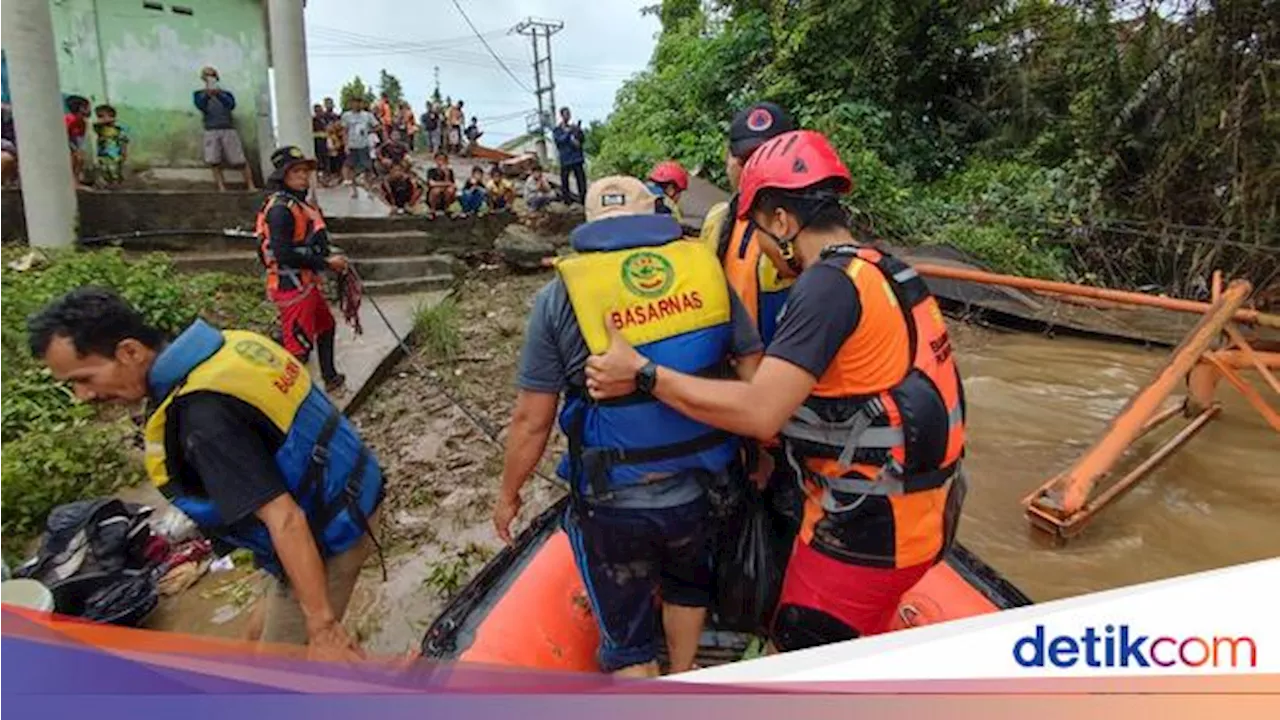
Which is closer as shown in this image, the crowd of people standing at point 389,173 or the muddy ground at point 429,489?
the muddy ground at point 429,489

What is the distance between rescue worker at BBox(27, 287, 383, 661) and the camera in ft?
6.38

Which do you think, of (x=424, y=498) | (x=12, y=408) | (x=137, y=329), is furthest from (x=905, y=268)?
(x=12, y=408)

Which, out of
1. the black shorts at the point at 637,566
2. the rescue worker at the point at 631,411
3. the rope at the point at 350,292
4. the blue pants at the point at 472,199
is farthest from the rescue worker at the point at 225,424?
the blue pants at the point at 472,199

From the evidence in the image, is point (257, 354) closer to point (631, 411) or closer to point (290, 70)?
point (631, 411)

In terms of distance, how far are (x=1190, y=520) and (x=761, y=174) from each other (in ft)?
14.8

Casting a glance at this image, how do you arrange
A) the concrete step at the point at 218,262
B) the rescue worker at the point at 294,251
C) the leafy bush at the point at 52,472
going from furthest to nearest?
1. the concrete step at the point at 218,262
2. the rescue worker at the point at 294,251
3. the leafy bush at the point at 52,472

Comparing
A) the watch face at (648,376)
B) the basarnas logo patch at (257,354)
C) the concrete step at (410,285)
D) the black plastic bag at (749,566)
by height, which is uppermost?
the watch face at (648,376)

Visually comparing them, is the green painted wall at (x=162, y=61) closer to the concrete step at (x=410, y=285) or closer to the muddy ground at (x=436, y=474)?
the concrete step at (x=410, y=285)

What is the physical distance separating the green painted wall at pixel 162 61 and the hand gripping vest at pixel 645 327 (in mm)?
9607

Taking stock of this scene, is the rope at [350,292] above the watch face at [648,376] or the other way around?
the other way around


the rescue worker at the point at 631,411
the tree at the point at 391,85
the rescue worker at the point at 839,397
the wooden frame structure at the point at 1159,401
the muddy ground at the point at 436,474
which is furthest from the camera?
the tree at the point at 391,85

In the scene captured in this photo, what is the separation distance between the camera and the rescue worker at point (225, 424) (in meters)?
1.94

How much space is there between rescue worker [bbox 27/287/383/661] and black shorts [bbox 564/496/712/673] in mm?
690

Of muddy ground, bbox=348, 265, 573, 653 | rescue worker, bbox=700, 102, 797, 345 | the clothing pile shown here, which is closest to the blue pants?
muddy ground, bbox=348, 265, 573, 653
